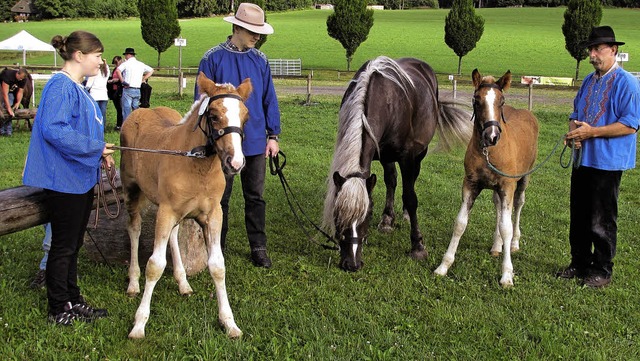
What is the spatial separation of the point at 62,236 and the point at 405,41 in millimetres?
57552

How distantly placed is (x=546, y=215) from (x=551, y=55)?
48.8 metres

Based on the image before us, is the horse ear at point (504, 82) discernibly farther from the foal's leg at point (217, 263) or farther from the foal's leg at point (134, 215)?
the foal's leg at point (134, 215)

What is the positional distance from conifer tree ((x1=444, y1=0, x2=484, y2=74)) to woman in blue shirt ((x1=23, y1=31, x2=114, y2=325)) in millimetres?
39347

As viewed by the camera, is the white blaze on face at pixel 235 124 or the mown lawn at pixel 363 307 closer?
the white blaze on face at pixel 235 124

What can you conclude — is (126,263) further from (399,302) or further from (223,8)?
(223,8)

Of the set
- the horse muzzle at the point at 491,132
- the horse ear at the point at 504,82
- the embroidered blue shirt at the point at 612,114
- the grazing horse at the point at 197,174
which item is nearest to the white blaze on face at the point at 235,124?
the grazing horse at the point at 197,174

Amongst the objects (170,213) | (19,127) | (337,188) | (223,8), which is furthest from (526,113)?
(223,8)

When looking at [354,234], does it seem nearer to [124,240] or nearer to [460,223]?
[460,223]

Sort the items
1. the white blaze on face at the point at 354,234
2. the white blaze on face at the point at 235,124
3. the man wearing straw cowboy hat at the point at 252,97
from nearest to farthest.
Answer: the white blaze on face at the point at 235,124 → the man wearing straw cowboy hat at the point at 252,97 → the white blaze on face at the point at 354,234

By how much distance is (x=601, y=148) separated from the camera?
206 inches

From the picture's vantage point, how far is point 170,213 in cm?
419

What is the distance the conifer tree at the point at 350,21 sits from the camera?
131 ft

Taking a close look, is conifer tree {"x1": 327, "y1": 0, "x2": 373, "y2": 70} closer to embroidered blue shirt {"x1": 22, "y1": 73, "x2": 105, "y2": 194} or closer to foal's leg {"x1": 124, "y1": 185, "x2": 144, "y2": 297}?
foal's leg {"x1": 124, "y1": 185, "x2": 144, "y2": 297}

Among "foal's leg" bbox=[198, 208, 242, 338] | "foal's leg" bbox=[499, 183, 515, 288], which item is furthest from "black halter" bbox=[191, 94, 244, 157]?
"foal's leg" bbox=[499, 183, 515, 288]
